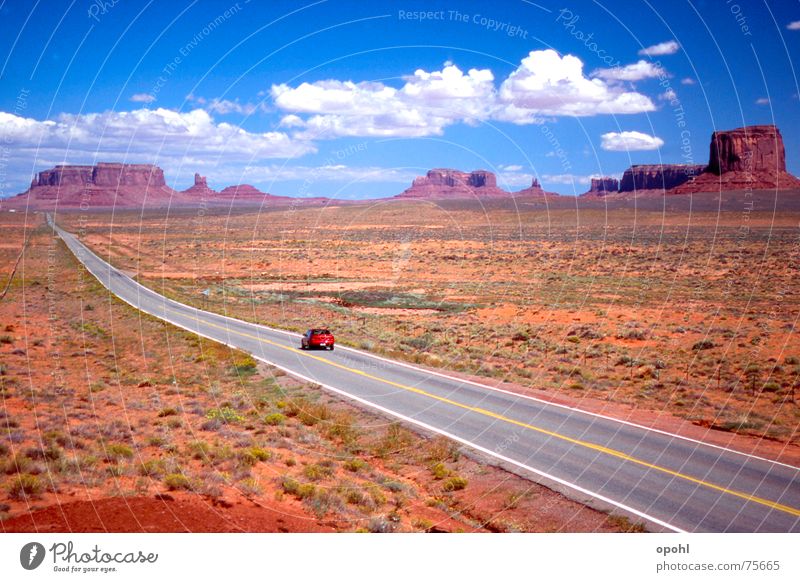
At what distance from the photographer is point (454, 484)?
1593cm

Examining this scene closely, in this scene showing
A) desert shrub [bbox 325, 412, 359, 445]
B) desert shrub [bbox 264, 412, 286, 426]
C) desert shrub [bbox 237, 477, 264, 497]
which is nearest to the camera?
desert shrub [bbox 237, 477, 264, 497]

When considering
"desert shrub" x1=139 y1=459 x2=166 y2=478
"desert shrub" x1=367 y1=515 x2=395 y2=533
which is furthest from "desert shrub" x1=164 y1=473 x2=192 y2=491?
"desert shrub" x1=367 y1=515 x2=395 y2=533

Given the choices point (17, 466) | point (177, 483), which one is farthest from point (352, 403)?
point (17, 466)

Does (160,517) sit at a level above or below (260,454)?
above

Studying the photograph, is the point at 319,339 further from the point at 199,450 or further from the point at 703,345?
the point at 703,345

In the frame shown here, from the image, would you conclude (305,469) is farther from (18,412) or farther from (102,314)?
(102,314)

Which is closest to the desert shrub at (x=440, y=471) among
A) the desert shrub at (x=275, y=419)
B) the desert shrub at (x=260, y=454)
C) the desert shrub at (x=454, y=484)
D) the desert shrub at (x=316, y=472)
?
the desert shrub at (x=454, y=484)

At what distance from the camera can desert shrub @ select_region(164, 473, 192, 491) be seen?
44.4ft

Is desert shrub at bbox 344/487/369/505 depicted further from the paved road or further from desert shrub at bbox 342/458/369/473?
the paved road

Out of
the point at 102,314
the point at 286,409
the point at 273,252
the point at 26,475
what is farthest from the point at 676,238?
the point at 26,475

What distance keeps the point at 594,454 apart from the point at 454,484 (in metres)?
4.66

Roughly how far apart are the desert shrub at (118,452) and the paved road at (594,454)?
906 centimetres

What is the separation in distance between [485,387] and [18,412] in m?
17.6

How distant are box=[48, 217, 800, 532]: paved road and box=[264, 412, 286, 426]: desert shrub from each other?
3.98 metres
